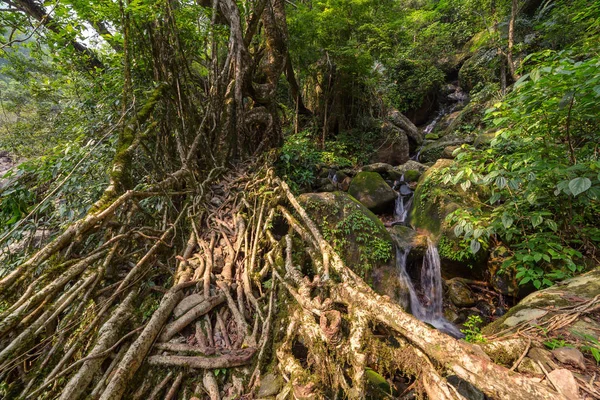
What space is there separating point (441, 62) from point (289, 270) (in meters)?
16.7

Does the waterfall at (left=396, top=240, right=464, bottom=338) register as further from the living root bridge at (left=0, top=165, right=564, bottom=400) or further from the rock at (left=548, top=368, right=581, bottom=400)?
the rock at (left=548, top=368, right=581, bottom=400)

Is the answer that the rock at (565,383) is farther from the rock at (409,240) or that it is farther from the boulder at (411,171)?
the boulder at (411,171)

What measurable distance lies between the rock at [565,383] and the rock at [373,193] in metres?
5.06

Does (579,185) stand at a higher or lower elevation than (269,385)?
higher

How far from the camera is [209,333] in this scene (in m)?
1.96

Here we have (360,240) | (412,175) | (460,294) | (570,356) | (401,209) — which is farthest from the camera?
(412,175)

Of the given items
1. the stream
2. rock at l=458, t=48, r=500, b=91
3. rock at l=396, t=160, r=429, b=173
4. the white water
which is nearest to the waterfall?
the stream

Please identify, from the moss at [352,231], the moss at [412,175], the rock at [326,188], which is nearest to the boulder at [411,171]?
the moss at [412,175]

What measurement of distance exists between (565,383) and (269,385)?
157 cm

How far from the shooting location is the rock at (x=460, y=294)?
4332 mm

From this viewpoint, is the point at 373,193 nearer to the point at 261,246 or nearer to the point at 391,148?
the point at 391,148

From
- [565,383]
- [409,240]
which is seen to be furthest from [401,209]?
[565,383]

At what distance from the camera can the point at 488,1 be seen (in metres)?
9.05

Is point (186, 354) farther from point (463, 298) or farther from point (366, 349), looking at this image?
point (463, 298)
